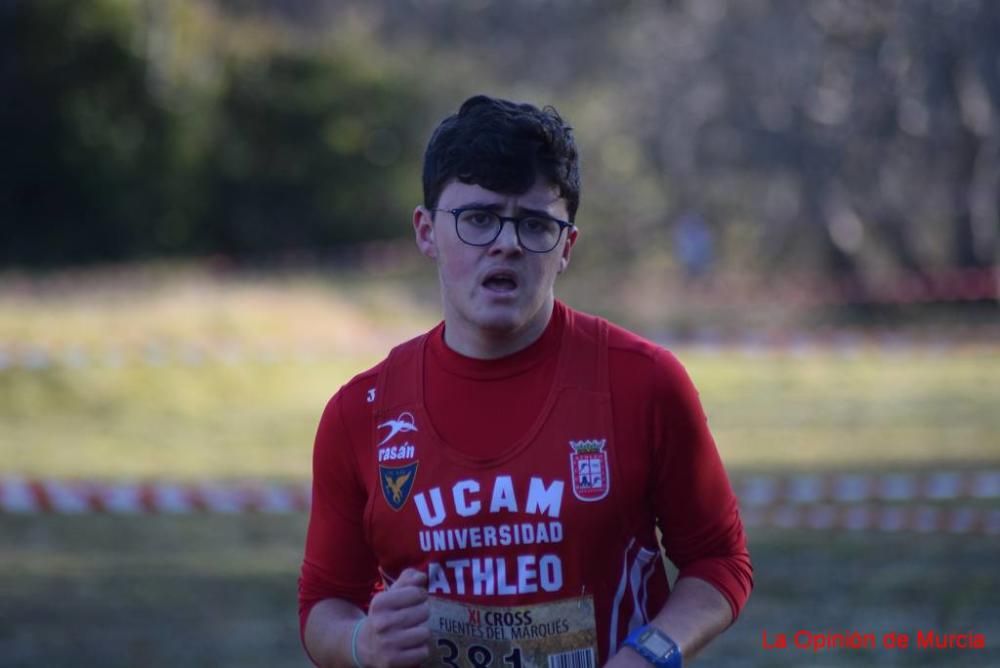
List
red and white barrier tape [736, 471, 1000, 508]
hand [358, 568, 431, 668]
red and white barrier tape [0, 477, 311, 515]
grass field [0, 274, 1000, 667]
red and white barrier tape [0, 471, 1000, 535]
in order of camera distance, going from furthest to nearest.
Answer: red and white barrier tape [736, 471, 1000, 508] < red and white barrier tape [0, 477, 311, 515] < red and white barrier tape [0, 471, 1000, 535] < grass field [0, 274, 1000, 667] < hand [358, 568, 431, 668]

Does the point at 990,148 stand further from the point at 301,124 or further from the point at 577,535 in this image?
the point at 577,535

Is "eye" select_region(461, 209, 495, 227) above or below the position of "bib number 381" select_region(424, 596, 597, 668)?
above

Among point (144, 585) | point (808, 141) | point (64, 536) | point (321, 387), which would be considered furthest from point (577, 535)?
point (808, 141)

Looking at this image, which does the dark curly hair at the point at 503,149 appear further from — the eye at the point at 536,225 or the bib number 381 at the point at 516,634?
the bib number 381 at the point at 516,634

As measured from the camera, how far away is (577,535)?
3.53m

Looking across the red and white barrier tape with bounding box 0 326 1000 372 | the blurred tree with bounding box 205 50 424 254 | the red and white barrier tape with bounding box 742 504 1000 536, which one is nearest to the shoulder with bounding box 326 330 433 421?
the red and white barrier tape with bounding box 742 504 1000 536

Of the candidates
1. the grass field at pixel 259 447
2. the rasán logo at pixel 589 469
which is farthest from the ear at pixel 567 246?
the grass field at pixel 259 447

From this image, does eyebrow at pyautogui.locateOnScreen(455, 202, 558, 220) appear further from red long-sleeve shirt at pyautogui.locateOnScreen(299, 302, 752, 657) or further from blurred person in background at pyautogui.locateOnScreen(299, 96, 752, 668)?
red long-sleeve shirt at pyautogui.locateOnScreen(299, 302, 752, 657)

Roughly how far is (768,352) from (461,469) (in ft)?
74.2

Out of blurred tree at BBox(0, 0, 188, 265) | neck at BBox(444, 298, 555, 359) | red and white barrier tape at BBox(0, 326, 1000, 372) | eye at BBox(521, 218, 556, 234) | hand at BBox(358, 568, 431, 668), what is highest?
blurred tree at BBox(0, 0, 188, 265)

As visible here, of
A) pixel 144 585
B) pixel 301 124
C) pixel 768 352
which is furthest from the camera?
pixel 301 124

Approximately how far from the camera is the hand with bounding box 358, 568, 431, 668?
11.2 ft

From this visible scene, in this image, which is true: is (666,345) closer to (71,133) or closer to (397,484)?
(71,133)

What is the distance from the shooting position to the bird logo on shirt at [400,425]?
12.0 feet
